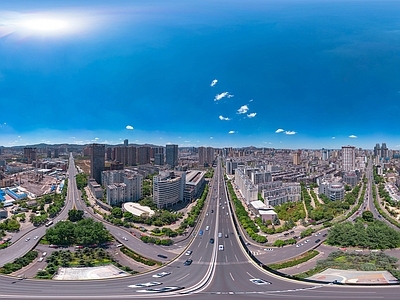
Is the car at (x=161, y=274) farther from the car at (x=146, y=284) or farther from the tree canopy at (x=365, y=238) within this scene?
the tree canopy at (x=365, y=238)

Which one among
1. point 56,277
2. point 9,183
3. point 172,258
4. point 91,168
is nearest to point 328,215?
point 172,258

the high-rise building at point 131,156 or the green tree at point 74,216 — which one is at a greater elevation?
the high-rise building at point 131,156

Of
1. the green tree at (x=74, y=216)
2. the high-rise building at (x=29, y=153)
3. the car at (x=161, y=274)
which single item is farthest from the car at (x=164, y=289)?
the high-rise building at (x=29, y=153)

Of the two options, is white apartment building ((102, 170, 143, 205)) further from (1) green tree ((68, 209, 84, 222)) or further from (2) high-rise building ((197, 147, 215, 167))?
(2) high-rise building ((197, 147, 215, 167))

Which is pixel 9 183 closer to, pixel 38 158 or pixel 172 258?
pixel 38 158

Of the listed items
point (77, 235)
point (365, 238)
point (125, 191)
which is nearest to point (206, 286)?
point (77, 235)
